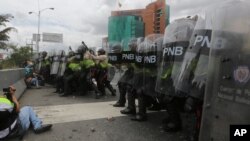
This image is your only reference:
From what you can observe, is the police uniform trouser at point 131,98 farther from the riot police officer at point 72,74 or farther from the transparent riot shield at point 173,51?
the riot police officer at point 72,74

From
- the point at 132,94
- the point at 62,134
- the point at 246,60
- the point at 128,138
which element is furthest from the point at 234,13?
the point at 132,94

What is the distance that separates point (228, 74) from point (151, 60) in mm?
2936

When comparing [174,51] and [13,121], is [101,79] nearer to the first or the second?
[13,121]

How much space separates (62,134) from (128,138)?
1.23 m

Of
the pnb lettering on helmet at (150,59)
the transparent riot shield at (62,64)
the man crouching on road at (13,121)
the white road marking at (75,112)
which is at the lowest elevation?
the white road marking at (75,112)

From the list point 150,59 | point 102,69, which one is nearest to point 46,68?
point 102,69

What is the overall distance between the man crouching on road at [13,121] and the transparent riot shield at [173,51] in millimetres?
2386

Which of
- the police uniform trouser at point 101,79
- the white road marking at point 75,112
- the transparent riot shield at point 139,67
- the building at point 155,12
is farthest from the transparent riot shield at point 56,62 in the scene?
the building at point 155,12

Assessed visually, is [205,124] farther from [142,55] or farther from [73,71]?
[73,71]

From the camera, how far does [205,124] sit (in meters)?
3.28

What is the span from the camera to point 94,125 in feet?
20.2

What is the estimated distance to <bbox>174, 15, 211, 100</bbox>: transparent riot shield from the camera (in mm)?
3726

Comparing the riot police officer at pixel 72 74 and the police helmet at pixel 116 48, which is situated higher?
the police helmet at pixel 116 48

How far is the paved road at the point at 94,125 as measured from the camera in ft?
17.4
